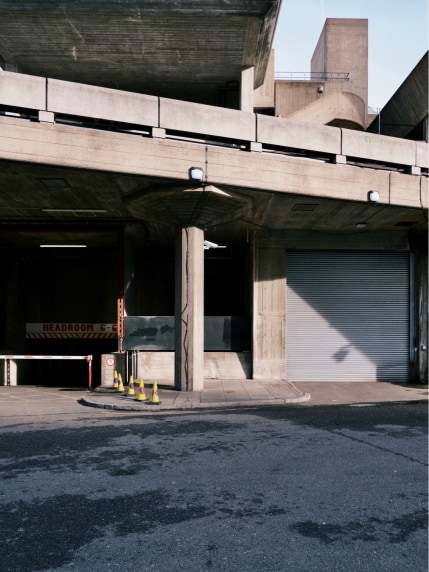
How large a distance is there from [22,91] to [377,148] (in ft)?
36.1

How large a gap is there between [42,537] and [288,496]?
3040mm

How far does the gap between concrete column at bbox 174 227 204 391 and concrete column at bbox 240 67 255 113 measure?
5.64 m

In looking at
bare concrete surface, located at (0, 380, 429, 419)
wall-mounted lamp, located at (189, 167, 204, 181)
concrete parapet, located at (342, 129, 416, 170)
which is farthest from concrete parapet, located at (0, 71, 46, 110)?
concrete parapet, located at (342, 129, 416, 170)

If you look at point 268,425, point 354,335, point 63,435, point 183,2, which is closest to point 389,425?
point 268,425

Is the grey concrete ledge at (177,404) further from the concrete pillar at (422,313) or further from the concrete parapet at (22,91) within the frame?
the concrete parapet at (22,91)

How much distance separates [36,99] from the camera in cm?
1223

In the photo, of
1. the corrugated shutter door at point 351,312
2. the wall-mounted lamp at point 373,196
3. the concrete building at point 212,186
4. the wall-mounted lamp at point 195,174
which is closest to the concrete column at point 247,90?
the concrete building at point 212,186

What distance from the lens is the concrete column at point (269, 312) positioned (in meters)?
19.1

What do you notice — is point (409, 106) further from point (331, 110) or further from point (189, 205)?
point (189, 205)

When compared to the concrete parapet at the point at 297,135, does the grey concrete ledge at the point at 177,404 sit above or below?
below

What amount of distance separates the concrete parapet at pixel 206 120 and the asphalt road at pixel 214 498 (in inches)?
328

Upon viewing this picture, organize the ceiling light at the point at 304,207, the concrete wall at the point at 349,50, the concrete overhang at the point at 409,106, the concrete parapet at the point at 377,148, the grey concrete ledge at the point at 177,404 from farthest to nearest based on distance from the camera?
the concrete wall at the point at 349,50 < the concrete overhang at the point at 409,106 < the ceiling light at the point at 304,207 < the concrete parapet at the point at 377,148 < the grey concrete ledge at the point at 177,404

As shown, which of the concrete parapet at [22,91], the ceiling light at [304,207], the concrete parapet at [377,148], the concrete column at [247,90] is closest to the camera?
the concrete parapet at [22,91]

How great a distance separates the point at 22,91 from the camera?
39.8 ft
